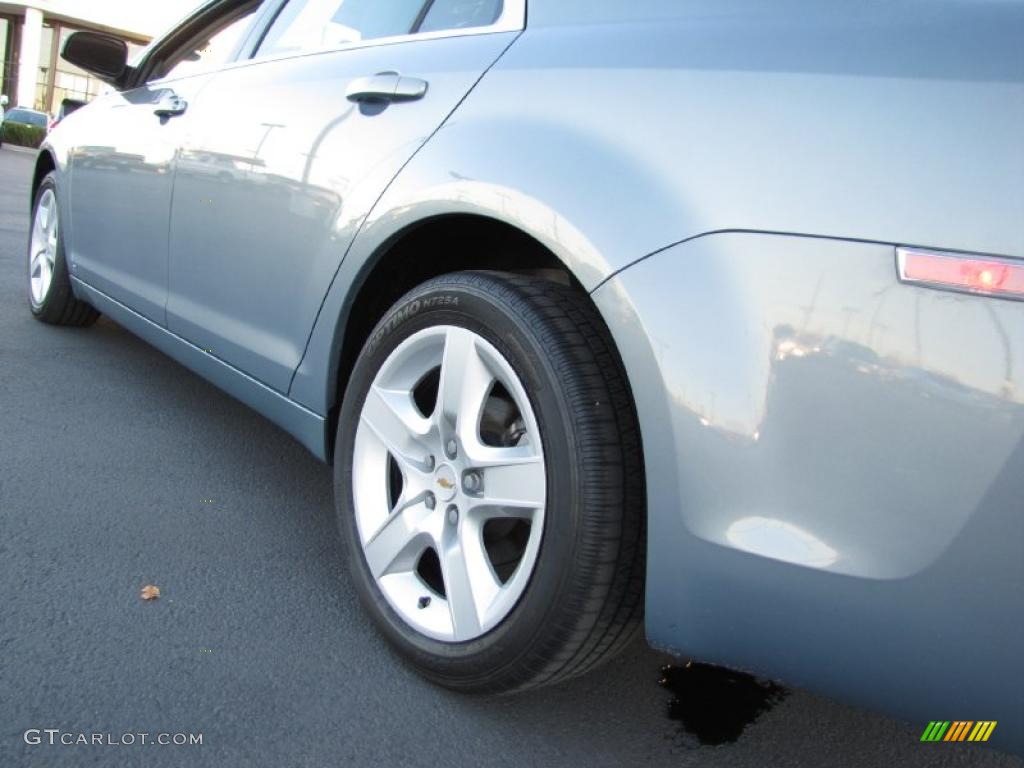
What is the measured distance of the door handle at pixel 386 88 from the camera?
2.05m

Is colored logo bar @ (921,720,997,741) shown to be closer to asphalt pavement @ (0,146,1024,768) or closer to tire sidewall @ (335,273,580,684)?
asphalt pavement @ (0,146,1024,768)

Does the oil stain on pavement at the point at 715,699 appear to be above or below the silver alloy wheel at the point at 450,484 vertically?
below

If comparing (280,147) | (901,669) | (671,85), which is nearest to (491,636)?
(901,669)

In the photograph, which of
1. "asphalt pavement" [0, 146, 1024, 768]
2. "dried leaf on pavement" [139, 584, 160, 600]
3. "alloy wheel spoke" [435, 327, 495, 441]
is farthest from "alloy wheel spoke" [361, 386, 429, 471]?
"dried leaf on pavement" [139, 584, 160, 600]

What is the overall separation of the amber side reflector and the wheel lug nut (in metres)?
0.88

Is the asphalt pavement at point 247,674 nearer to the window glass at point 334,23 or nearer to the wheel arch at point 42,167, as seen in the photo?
the window glass at point 334,23

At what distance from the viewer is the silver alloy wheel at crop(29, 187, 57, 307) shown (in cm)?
434

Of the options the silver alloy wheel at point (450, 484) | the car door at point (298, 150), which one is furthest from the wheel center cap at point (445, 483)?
the car door at point (298, 150)

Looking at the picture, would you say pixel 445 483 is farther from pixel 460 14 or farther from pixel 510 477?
pixel 460 14

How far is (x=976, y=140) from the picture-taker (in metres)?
1.22

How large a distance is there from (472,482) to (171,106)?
1.99 m

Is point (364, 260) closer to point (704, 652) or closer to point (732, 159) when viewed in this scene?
point (732, 159)

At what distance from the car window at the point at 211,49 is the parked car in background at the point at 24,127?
101 feet

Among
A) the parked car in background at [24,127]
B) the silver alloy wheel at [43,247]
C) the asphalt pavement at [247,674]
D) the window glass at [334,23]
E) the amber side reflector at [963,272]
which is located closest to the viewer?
the amber side reflector at [963,272]
